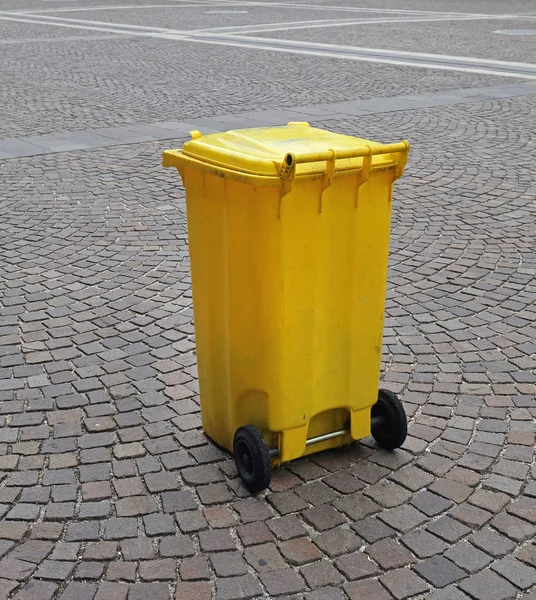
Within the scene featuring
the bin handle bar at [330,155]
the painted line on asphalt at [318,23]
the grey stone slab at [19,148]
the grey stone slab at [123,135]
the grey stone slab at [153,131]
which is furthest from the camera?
the painted line on asphalt at [318,23]

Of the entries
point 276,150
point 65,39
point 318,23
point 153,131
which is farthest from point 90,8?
point 276,150

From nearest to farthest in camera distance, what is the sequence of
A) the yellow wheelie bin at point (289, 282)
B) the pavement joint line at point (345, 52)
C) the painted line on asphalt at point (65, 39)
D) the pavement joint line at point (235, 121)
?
the yellow wheelie bin at point (289, 282), the pavement joint line at point (235, 121), the pavement joint line at point (345, 52), the painted line on asphalt at point (65, 39)

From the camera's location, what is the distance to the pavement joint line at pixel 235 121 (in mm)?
9250

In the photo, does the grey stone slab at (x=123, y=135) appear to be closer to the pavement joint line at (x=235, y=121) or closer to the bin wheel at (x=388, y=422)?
the pavement joint line at (x=235, y=121)

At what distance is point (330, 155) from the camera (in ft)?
9.20

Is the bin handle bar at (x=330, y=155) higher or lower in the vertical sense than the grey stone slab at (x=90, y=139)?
higher

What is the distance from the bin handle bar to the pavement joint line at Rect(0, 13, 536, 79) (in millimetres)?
11899

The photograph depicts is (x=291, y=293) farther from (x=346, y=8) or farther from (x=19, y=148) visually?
(x=346, y=8)

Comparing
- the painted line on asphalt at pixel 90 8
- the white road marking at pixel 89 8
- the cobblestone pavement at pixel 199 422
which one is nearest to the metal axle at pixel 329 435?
the cobblestone pavement at pixel 199 422

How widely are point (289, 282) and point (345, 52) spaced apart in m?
15.0

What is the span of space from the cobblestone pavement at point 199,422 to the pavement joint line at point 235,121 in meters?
0.58

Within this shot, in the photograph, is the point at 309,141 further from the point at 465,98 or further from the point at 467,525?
the point at 465,98

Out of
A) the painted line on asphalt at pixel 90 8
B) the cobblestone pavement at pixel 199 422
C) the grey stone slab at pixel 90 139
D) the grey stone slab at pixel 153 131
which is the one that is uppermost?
the painted line on asphalt at pixel 90 8

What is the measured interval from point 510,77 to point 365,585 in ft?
41.6
